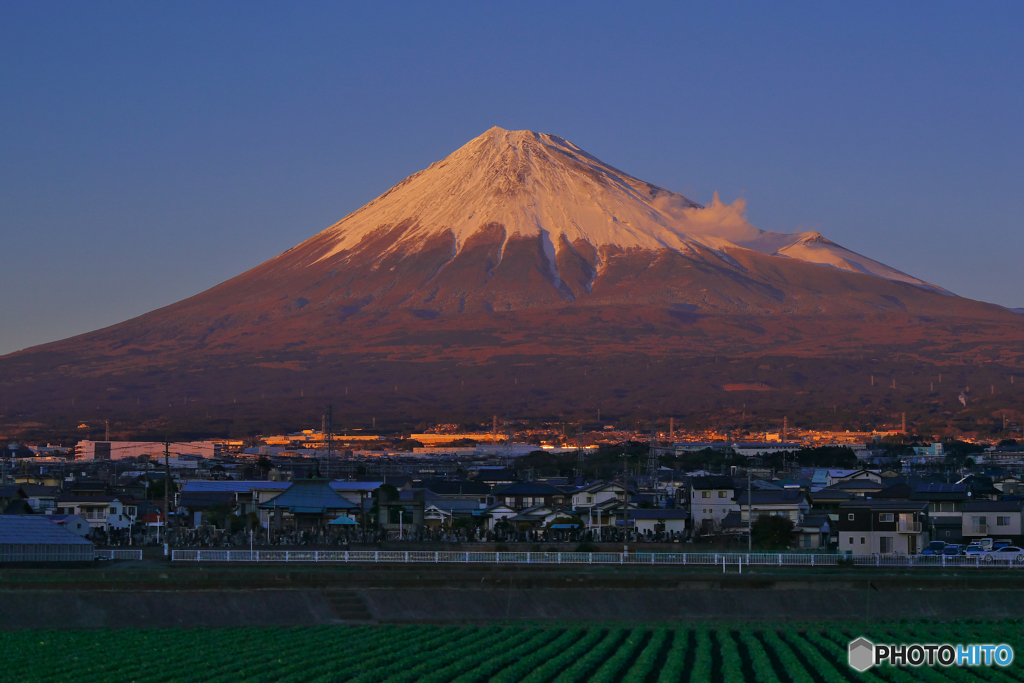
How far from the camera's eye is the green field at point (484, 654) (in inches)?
669

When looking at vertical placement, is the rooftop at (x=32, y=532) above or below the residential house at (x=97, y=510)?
above

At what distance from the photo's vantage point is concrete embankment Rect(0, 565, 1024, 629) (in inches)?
918

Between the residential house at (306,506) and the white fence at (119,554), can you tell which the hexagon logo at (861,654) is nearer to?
the white fence at (119,554)

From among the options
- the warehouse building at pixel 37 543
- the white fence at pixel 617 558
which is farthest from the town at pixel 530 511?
the white fence at pixel 617 558

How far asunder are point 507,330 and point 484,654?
142m

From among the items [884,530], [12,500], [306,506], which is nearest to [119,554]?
[306,506]

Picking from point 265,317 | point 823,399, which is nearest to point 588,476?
point 823,399

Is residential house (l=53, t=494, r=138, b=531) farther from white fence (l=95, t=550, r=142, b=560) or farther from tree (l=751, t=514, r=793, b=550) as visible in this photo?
tree (l=751, t=514, r=793, b=550)

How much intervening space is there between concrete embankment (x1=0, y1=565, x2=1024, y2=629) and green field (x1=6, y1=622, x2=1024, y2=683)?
49.9 inches

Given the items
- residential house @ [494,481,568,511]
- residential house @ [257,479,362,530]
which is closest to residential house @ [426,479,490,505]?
residential house @ [494,481,568,511]

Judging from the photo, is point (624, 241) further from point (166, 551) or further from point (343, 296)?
point (166, 551)

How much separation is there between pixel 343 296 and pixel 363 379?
1278 inches

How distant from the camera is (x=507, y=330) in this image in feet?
527

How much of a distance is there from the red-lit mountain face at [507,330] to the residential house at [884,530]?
96.0 m
